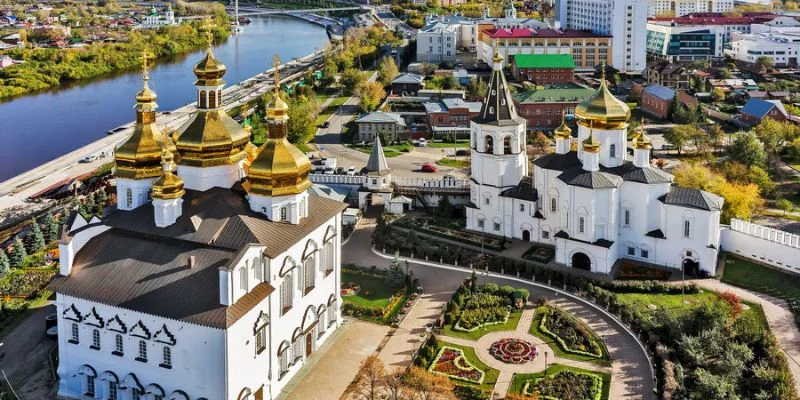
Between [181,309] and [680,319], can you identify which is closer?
[181,309]

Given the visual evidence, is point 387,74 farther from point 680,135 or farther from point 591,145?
point 591,145

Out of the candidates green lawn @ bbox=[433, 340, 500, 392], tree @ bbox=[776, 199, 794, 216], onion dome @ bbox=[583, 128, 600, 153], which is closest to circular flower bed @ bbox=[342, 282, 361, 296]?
green lawn @ bbox=[433, 340, 500, 392]

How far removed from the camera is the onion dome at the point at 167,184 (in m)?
12.6

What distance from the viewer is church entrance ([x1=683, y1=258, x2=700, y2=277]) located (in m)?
17.5

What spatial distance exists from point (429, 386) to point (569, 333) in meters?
3.45

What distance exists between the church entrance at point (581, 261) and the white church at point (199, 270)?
609 centimetres

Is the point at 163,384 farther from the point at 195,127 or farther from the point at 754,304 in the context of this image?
the point at 754,304

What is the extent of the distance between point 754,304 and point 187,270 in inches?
413

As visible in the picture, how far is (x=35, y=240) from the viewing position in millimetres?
18594

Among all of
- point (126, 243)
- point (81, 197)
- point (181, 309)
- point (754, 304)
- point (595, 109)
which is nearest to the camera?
point (181, 309)

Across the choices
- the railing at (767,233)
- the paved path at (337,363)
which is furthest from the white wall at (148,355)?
the railing at (767,233)

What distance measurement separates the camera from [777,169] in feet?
82.2

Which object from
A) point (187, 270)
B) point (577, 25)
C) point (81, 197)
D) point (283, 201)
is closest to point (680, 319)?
point (283, 201)

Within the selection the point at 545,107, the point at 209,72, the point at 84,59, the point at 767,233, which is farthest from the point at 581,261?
the point at 84,59
